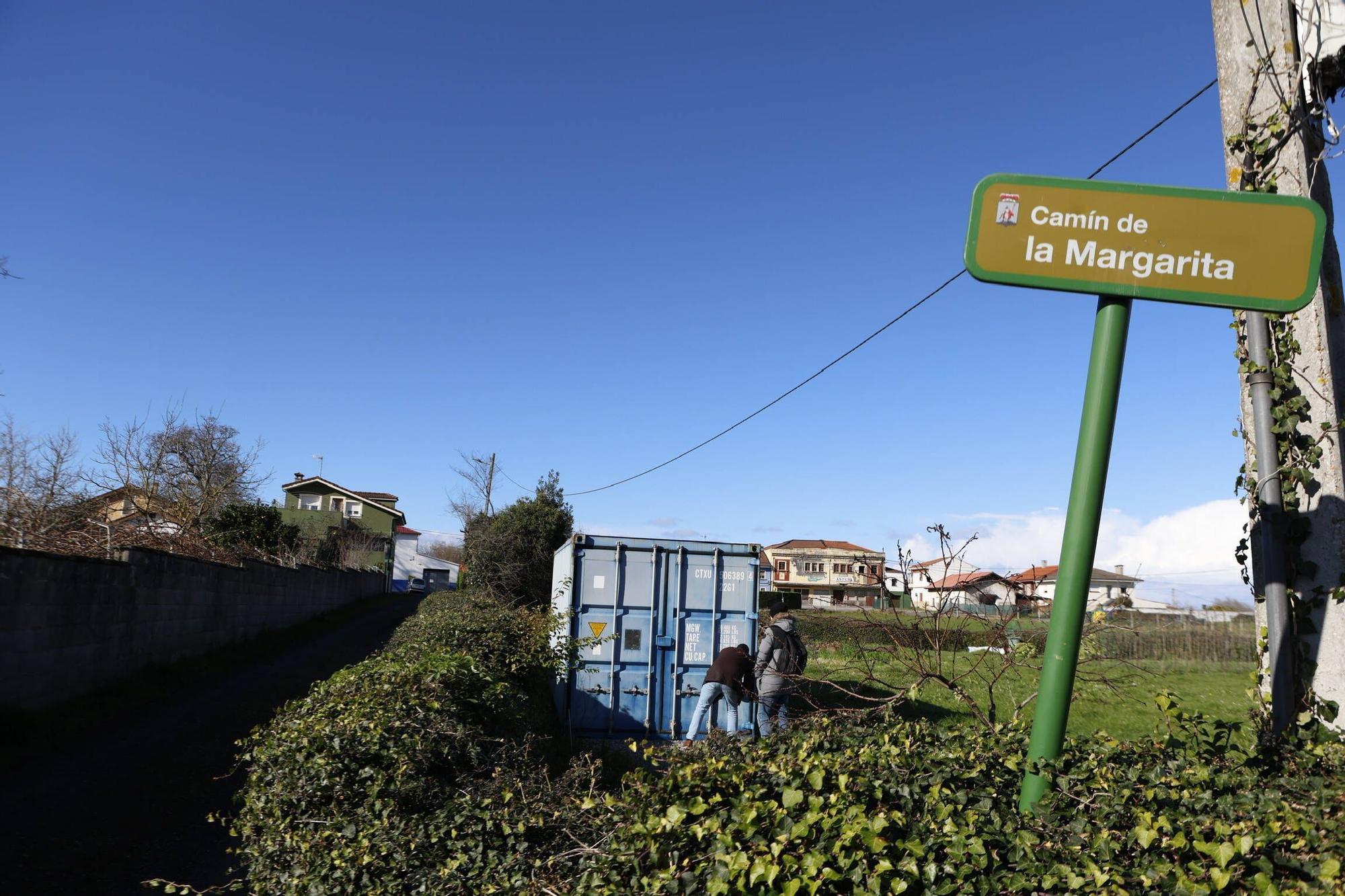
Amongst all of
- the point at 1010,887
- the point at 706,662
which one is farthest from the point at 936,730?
the point at 706,662

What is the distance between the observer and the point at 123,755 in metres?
8.29

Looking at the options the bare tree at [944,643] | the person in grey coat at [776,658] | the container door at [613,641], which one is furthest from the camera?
the container door at [613,641]

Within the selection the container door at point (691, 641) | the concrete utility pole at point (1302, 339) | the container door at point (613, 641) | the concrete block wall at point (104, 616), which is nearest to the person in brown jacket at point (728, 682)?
the container door at point (691, 641)

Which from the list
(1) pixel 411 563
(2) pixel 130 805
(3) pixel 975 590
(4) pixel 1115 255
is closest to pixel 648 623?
(2) pixel 130 805

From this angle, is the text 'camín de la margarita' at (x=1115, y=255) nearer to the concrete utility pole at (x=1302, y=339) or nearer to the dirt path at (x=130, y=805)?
the concrete utility pole at (x=1302, y=339)

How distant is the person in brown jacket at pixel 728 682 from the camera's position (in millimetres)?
9586

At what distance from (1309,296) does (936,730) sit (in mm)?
2025

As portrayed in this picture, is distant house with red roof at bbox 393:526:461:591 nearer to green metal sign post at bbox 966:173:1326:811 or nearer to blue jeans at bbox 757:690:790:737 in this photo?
blue jeans at bbox 757:690:790:737

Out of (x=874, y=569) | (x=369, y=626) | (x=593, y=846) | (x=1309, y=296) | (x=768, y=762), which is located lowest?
(x=369, y=626)

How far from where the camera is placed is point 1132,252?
8.52ft

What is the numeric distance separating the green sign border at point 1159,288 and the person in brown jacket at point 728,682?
24.8 ft

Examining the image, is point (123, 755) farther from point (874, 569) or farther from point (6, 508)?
point (874, 569)

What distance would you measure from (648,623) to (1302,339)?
8719 mm

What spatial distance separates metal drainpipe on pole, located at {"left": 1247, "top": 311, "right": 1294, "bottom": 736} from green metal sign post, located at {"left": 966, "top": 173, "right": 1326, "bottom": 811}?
997 millimetres
